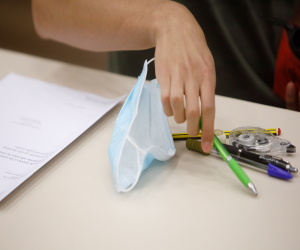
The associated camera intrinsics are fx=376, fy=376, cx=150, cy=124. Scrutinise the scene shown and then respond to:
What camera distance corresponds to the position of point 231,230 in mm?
521

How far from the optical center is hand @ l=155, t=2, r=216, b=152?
597 millimetres

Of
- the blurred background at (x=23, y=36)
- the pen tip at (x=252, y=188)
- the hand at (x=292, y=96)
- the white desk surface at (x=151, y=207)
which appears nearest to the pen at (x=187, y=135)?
the white desk surface at (x=151, y=207)

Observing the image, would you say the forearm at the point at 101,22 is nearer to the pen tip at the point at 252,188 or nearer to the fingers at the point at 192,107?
the fingers at the point at 192,107

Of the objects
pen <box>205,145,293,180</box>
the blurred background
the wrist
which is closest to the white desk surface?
pen <box>205,145,293,180</box>

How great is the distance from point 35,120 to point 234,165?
0.40 m

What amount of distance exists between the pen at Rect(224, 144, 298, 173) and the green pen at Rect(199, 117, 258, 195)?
0.07 ft

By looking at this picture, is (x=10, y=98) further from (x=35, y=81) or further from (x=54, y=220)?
(x=54, y=220)

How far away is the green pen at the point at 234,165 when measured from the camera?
0.57 m

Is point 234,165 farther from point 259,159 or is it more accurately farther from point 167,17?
point 167,17

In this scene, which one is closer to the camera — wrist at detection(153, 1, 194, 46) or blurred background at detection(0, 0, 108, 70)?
wrist at detection(153, 1, 194, 46)

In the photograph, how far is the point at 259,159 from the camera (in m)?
0.60

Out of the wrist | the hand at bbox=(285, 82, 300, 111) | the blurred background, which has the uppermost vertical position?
the wrist

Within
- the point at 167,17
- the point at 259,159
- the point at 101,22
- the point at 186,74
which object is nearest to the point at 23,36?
the point at 101,22

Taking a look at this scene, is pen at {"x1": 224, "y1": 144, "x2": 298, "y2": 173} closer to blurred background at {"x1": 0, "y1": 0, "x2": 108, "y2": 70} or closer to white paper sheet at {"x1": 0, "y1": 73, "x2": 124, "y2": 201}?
white paper sheet at {"x1": 0, "y1": 73, "x2": 124, "y2": 201}
